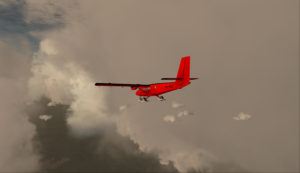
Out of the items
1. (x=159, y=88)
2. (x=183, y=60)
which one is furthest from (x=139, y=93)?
(x=183, y=60)

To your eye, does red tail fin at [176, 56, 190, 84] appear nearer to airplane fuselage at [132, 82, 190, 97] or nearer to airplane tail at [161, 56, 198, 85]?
airplane tail at [161, 56, 198, 85]

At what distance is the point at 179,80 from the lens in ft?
136

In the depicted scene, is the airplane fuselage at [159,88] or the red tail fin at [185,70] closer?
the red tail fin at [185,70]

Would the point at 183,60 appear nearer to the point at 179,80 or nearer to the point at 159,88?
the point at 179,80

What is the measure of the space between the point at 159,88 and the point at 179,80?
548 centimetres

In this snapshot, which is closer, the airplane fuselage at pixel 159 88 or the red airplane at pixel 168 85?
the red airplane at pixel 168 85

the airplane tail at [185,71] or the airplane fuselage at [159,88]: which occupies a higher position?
the airplane tail at [185,71]

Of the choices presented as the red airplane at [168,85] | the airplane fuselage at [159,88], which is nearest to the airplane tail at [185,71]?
the red airplane at [168,85]

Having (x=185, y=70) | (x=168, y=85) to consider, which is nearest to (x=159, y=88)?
(x=168, y=85)

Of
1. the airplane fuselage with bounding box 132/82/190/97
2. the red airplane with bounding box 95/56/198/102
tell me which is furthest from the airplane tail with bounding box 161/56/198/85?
the airplane fuselage with bounding box 132/82/190/97

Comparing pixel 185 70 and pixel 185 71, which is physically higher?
pixel 185 70

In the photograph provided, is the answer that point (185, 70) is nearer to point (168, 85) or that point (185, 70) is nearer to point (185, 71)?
point (185, 71)

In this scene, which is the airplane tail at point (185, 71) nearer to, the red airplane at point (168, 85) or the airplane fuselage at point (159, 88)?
the red airplane at point (168, 85)

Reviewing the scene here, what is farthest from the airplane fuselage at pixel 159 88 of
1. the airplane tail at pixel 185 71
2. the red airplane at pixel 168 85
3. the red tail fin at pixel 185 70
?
the red tail fin at pixel 185 70
